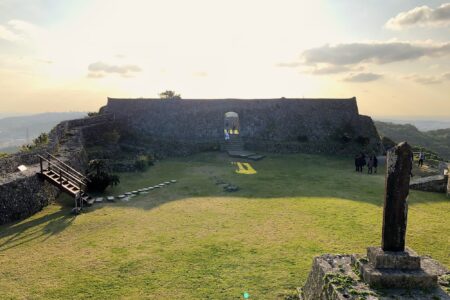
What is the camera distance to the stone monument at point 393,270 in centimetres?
677

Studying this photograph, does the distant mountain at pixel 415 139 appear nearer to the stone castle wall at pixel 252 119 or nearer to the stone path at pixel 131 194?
the stone castle wall at pixel 252 119

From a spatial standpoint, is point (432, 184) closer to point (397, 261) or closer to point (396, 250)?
point (396, 250)

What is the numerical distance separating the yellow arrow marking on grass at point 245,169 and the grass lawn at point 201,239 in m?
4.14

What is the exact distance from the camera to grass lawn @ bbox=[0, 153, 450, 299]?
30.1 ft

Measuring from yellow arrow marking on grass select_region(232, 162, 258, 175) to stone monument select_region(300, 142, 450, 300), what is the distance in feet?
57.4

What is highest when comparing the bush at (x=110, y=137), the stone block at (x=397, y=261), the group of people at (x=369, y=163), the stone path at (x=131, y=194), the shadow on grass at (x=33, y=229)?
the bush at (x=110, y=137)

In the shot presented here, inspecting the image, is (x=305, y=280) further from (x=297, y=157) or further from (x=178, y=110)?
(x=178, y=110)

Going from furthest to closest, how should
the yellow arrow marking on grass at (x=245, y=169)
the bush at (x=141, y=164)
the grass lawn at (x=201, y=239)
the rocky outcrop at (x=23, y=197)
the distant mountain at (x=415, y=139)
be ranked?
1. the distant mountain at (x=415, y=139)
2. the bush at (x=141, y=164)
3. the yellow arrow marking on grass at (x=245, y=169)
4. the rocky outcrop at (x=23, y=197)
5. the grass lawn at (x=201, y=239)

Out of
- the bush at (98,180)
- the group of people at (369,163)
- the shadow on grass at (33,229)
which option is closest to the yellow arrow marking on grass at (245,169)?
the group of people at (369,163)

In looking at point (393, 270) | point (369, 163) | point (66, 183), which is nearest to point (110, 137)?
point (66, 183)

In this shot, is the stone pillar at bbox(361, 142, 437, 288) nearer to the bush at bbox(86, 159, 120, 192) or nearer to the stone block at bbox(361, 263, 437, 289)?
the stone block at bbox(361, 263, 437, 289)

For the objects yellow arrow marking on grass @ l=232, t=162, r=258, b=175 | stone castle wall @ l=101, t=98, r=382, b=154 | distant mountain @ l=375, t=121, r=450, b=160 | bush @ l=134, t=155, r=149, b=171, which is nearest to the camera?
yellow arrow marking on grass @ l=232, t=162, r=258, b=175

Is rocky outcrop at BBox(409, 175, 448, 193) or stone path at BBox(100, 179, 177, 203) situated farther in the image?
rocky outcrop at BBox(409, 175, 448, 193)

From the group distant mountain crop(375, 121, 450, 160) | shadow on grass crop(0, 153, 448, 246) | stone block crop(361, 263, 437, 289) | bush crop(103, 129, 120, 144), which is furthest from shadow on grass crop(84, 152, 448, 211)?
distant mountain crop(375, 121, 450, 160)
